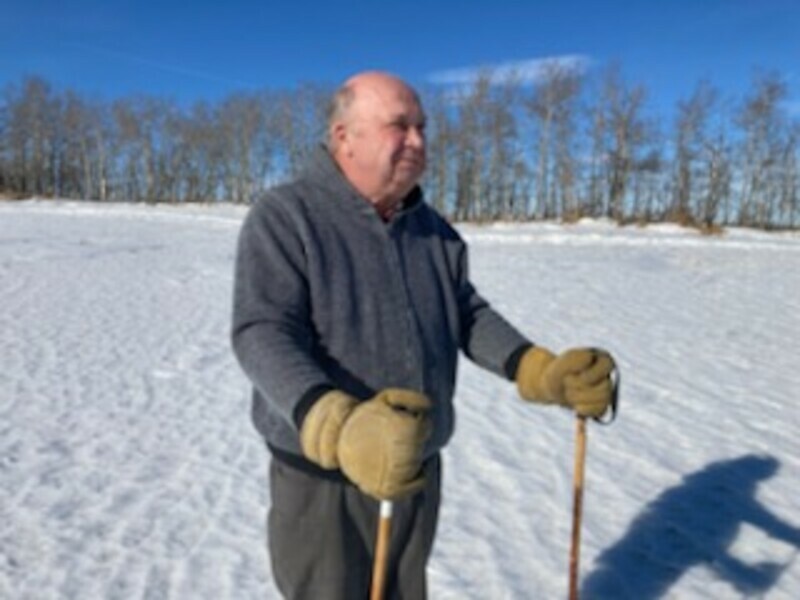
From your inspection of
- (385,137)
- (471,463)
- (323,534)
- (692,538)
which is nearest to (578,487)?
(323,534)

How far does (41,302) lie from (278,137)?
47779mm

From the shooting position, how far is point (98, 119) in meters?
56.4

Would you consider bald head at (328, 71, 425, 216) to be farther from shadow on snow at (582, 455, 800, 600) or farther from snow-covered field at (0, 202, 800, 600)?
shadow on snow at (582, 455, 800, 600)

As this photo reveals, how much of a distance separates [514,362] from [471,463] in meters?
2.73

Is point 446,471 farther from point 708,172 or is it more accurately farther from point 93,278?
point 708,172

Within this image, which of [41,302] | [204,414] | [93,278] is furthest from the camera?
[93,278]

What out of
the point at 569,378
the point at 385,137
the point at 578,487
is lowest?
the point at 578,487

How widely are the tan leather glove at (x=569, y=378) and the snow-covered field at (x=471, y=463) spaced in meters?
1.50

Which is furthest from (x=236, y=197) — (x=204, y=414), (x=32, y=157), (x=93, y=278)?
(x=204, y=414)

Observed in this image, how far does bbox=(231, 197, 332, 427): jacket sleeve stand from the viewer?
1.53m

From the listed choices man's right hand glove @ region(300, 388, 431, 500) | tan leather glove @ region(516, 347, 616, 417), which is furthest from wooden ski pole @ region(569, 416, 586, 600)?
man's right hand glove @ region(300, 388, 431, 500)

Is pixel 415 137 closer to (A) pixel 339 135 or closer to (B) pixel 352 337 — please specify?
(A) pixel 339 135

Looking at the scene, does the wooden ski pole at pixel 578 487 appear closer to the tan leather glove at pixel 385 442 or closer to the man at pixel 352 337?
the man at pixel 352 337

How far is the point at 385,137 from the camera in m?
1.70
